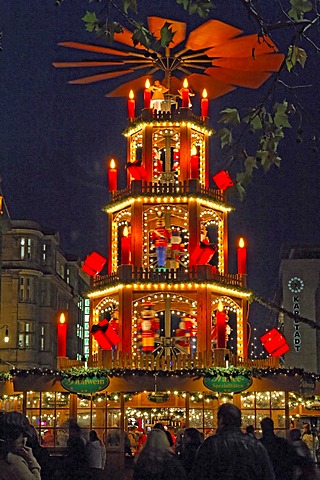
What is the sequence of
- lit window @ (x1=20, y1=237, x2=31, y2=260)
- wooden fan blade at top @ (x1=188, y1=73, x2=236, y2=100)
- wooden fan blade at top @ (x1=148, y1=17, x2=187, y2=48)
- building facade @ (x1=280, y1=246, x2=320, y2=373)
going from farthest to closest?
building facade @ (x1=280, y1=246, x2=320, y2=373), lit window @ (x1=20, y1=237, x2=31, y2=260), wooden fan blade at top @ (x1=188, y1=73, x2=236, y2=100), wooden fan blade at top @ (x1=148, y1=17, x2=187, y2=48)

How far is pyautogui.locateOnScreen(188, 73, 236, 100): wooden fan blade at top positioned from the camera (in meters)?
36.3

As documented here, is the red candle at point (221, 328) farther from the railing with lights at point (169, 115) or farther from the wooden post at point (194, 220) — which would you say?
the railing with lights at point (169, 115)

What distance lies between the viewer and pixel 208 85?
120 ft

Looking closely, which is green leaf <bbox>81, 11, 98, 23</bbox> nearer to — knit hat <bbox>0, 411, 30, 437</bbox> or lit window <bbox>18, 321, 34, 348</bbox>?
knit hat <bbox>0, 411, 30, 437</bbox>

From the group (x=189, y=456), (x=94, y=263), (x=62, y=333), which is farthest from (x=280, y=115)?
(x=94, y=263)

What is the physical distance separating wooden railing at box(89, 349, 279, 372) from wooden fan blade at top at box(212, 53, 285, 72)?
10177 millimetres

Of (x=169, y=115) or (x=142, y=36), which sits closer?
→ (x=142, y=36)

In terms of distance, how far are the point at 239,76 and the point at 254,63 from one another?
1062mm

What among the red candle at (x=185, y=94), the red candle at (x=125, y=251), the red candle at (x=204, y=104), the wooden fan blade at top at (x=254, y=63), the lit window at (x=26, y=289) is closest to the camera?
the wooden fan blade at top at (x=254, y=63)

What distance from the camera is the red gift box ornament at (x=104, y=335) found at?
3231 centimetres

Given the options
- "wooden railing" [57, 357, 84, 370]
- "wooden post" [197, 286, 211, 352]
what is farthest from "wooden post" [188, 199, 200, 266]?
"wooden railing" [57, 357, 84, 370]

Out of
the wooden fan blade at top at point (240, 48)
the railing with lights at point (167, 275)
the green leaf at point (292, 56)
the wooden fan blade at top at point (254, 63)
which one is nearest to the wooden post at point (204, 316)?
the railing with lights at point (167, 275)

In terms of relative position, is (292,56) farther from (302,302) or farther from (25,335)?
(302,302)

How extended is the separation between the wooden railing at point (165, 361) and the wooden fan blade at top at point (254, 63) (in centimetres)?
1018
